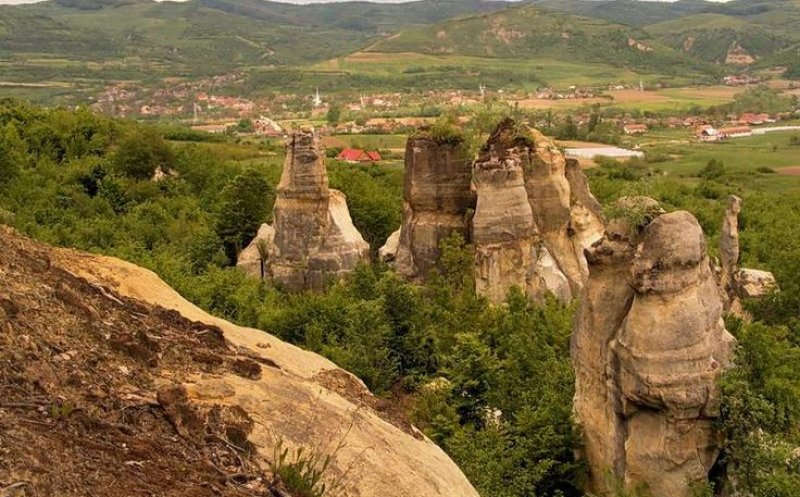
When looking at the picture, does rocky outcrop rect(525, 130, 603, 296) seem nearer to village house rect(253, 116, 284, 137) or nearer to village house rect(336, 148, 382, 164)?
village house rect(336, 148, 382, 164)

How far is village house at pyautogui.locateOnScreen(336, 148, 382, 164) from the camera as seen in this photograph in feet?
274

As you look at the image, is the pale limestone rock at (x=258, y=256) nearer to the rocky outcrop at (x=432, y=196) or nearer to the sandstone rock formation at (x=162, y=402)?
the rocky outcrop at (x=432, y=196)

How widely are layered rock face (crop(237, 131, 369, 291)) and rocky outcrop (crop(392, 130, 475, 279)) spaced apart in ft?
8.96

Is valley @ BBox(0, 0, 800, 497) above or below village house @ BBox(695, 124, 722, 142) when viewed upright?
above

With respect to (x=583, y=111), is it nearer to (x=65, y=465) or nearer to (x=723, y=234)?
(x=723, y=234)

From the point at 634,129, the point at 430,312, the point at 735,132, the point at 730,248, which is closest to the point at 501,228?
the point at 430,312

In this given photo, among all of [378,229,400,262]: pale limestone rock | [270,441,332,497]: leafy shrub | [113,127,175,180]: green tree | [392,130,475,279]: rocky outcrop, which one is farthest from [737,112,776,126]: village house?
[270,441,332,497]: leafy shrub

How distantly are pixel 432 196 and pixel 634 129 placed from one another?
11350 centimetres

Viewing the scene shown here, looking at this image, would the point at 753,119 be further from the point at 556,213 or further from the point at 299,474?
the point at 299,474

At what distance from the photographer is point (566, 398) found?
1944 cm

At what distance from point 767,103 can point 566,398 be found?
18263 centimetres

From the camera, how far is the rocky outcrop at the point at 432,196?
111 ft

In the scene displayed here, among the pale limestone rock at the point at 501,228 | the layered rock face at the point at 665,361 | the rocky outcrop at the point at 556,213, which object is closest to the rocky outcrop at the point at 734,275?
the rocky outcrop at the point at 556,213

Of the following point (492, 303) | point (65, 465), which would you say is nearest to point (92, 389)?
point (65, 465)
